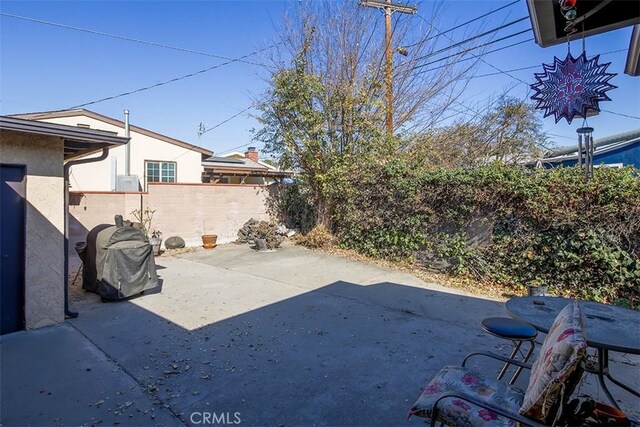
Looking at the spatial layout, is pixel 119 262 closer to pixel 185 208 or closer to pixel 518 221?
pixel 185 208

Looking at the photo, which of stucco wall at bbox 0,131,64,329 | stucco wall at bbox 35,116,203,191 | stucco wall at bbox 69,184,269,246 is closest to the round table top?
stucco wall at bbox 0,131,64,329

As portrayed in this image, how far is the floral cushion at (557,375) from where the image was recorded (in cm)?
149

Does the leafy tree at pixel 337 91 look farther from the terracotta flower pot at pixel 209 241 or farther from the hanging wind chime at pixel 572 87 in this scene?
the hanging wind chime at pixel 572 87

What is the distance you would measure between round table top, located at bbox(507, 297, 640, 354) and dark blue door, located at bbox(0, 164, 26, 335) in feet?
16.3

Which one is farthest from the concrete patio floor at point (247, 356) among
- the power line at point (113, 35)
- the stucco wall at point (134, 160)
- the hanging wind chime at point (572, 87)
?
the stucco wall at point (134, 160)

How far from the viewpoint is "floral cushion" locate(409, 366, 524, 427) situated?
5.79 ft

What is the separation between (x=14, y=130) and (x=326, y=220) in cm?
741

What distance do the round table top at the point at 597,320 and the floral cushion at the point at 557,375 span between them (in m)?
0.53

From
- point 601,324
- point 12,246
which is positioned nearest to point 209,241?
point 12,246

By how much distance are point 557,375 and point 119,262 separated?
5.30 meters

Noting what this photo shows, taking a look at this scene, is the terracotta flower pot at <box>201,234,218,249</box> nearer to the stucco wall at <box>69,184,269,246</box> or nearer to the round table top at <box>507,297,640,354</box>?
the stucco wall at <box>69,184,269,246</box>

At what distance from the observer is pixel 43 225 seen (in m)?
4.03

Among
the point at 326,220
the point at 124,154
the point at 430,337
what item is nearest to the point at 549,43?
the point at 430,337

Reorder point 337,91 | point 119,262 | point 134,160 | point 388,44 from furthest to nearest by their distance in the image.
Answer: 1. point 134,160
2. point 388,44
3. point 337,91
4. point 119,262
